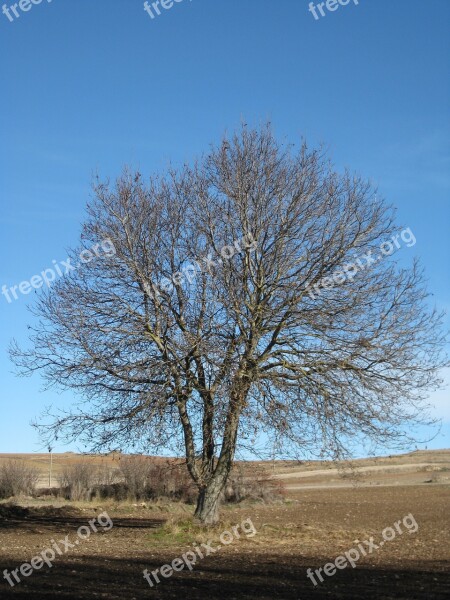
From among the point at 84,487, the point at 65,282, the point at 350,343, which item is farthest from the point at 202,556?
the point at 84,487

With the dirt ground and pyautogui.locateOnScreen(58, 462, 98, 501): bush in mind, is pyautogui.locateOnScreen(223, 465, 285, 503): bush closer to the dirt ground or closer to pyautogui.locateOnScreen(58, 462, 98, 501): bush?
pyautogui.locateOnScreen(58, 462, 98, 501): bush

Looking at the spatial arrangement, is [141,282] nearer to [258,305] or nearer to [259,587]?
[258,305]

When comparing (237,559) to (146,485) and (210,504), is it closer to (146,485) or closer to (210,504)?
(210,504)

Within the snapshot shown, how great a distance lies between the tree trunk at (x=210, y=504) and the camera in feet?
61.5

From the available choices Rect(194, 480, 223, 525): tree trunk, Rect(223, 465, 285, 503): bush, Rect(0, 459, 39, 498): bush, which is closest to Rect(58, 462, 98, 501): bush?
Rect(0, 459, 39, 498): bush

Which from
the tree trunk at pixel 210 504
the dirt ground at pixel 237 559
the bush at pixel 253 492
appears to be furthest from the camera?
the bush at pixel 253 492

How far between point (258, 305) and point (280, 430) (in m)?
3.08

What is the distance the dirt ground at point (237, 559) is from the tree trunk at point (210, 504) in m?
0.52

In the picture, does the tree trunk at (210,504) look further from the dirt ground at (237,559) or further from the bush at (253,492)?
the bush at (253,492)

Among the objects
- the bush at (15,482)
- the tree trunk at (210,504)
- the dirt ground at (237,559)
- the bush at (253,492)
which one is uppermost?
the bush at (15,482)

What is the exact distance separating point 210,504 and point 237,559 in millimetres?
4287

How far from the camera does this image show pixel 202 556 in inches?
592

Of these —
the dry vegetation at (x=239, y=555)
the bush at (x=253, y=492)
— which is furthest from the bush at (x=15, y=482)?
the bush at (x=253, y=492)

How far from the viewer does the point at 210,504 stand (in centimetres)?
1877
